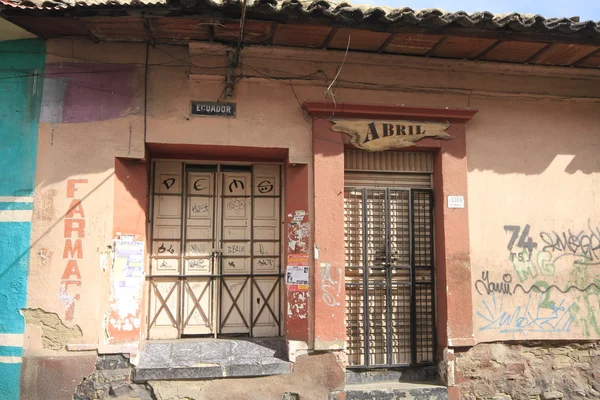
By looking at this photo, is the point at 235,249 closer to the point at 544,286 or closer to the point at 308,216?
the point at 308,216

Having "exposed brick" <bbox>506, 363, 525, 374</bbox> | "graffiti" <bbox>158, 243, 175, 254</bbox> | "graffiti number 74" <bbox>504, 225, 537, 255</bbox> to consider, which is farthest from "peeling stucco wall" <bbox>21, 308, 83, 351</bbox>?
"graffiti number 74" <bbox>504, 225, 537, 255</bbox>

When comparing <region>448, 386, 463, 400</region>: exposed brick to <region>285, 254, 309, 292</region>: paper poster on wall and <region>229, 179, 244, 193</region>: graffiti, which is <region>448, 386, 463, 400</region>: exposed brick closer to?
<region>285, 254, 309, 292</region>: paper poster on wall

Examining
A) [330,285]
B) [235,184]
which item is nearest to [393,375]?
[330,285]

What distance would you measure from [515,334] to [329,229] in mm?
2666

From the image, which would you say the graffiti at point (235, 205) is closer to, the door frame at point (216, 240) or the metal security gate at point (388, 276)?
the door frame at point (216, 240)

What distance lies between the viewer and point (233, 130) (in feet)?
20.0

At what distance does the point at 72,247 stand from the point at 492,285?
4.98 metres

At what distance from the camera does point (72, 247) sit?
223 inches

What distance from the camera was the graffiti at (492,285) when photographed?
21.1ft

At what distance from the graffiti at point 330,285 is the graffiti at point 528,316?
5.90ft

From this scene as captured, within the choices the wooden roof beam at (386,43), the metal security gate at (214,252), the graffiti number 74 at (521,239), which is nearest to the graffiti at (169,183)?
the metal security gate at (214,252)

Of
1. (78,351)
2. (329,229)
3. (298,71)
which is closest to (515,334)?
(329,229)

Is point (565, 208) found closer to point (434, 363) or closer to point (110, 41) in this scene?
point (434, 363)

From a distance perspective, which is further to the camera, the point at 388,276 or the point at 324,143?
the point at 388,276
